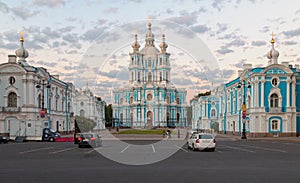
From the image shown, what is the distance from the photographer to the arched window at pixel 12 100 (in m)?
61.2

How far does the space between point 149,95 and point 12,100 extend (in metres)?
69.9

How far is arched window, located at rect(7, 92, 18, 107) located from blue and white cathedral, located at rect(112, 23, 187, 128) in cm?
6053

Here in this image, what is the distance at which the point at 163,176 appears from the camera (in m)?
15.7

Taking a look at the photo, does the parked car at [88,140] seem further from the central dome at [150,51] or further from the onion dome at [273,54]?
the central dome at [150,51]

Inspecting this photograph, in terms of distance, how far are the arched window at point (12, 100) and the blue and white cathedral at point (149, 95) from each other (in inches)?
2383

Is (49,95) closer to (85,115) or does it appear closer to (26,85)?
(26,85)

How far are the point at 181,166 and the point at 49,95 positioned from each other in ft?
172

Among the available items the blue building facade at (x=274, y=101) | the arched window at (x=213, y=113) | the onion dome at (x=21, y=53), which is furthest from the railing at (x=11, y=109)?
the arched window at (x=213, y=113)

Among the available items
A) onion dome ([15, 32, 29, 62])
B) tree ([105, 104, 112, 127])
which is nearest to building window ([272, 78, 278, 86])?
onion dome ([15, 32, 29, 62])

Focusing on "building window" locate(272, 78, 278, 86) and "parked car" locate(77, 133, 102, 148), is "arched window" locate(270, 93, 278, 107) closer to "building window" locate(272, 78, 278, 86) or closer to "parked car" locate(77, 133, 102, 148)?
"building window" locate(272, 78, 278, 86)

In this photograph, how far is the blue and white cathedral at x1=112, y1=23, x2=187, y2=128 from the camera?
12500cm

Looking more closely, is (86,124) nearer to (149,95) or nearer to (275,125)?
(275,125)

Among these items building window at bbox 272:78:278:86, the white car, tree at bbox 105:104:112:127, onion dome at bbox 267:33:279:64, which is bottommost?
tree at bbox 105:104:112:127

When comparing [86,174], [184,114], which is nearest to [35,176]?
[86,174]
